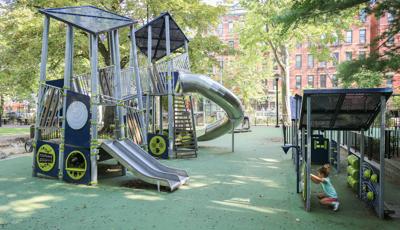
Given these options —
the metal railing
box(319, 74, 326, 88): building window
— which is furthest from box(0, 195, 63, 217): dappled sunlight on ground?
box(319, 74, 326, 88): building window

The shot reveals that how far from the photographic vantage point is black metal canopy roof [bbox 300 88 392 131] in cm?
507

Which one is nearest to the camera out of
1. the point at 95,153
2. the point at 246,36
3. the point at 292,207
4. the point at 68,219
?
the point at 68,219

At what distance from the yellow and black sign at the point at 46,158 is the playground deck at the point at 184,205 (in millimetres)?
369

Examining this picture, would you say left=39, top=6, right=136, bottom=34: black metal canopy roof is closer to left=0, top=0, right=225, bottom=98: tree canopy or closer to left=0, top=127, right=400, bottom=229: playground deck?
left=0, top=127, right=400, bottom=229: playground deck

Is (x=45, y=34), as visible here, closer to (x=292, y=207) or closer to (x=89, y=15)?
(x=89, y=15)

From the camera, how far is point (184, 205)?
5867 mm

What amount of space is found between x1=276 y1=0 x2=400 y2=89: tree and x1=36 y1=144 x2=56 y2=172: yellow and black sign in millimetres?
6396

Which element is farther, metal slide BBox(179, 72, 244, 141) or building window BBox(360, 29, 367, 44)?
building window BBox(360, 29, 367, 44)

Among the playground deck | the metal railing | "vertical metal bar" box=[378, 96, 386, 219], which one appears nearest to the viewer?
the playground deck

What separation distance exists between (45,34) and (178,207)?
5820 mm

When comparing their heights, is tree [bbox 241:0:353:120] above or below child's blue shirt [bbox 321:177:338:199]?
above

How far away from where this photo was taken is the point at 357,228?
185 inches

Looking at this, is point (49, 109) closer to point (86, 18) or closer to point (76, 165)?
point (76, 165)

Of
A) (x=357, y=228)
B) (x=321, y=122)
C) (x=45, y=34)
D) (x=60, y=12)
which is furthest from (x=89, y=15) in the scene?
(x=357, y=228)
